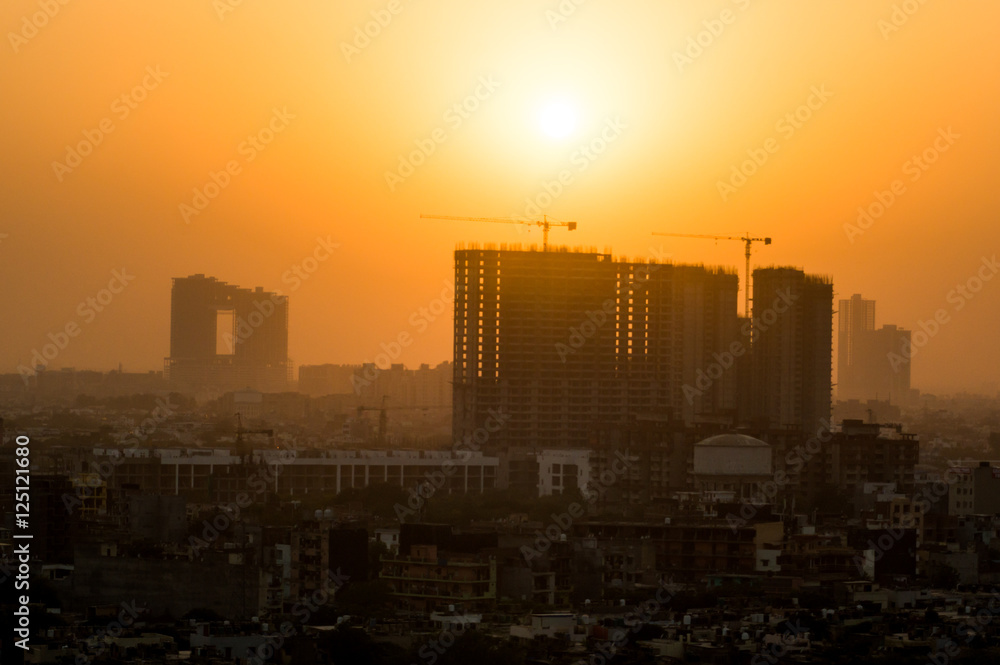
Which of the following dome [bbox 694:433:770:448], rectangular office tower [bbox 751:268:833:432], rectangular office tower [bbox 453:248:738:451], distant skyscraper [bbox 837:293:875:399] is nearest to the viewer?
dome [bbox 694:433:770:448]

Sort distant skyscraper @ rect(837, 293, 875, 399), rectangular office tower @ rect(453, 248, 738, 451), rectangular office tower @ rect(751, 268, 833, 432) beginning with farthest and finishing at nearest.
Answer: distant skyscraper @ rect(837, 293, 875, 399) → rectangular office tower @ rect(751, 268, 833, 432) → rectangular office tower @ rect(453, 248, 738, 451)

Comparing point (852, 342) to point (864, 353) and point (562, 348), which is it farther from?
point (562, 348)

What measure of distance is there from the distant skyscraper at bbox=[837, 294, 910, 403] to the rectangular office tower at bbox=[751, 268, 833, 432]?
232ft

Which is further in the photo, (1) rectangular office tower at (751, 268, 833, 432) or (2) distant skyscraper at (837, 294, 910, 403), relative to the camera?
(2) distant skyscraper at (837, 294, 910, 403)

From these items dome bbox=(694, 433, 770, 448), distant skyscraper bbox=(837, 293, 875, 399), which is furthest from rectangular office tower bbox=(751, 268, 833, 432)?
distant skyscraper bbox=(837, 293, 875, 399)

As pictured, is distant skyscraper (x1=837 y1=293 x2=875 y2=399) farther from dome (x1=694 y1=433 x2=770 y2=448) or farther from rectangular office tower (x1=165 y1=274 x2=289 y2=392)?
dome (x1=694 y1=433 x2=770 y2=448)

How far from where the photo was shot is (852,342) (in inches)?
6368

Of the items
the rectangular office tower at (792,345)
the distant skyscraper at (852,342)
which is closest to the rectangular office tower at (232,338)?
the distant skyscraper at (852,342)

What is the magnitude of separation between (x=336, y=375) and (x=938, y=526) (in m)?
144

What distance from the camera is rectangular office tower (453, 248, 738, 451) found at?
77750 millimetres

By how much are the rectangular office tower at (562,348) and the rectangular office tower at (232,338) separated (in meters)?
80.1

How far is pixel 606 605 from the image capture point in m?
33.2

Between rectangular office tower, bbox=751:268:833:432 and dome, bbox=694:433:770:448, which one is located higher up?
rectangular office tower, bbox=751:268:833:432

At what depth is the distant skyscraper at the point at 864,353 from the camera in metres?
159
